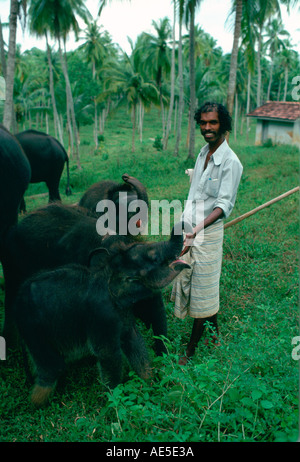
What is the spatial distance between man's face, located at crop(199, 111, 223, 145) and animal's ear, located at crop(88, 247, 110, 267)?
1034 mm

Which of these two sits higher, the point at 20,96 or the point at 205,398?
the point at 20,96

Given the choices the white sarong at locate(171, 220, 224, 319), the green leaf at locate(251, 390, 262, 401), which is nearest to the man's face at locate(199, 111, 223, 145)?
the white sarong at locate(171, 220, 224, 319)

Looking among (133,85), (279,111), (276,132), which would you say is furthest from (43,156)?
(279,111)

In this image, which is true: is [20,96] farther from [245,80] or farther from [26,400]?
[26,400]

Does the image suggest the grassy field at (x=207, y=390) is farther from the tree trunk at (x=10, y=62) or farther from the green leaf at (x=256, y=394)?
the tree trunk at (x=10, y=62)

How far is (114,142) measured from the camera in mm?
28703

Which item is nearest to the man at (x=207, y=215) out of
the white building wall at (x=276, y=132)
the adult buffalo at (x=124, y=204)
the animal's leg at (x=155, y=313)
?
the animal's leg at (x=155, y=313)

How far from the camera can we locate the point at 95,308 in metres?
2.48

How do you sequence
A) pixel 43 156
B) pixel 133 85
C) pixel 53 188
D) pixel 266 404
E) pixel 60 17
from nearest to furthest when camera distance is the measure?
pixel 266 404 → pixel 43 156 → pixel 53 188 → pixel 60 17 → pixel 133 85

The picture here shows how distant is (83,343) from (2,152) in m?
1.53

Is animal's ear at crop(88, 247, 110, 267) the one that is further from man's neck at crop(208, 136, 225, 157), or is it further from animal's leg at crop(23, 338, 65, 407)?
man's neck at crop(208, 136, 225, 157)

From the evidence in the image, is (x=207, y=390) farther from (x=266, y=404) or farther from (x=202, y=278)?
(x=202, y=278)

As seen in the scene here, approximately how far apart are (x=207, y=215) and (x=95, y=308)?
3.51 ft
